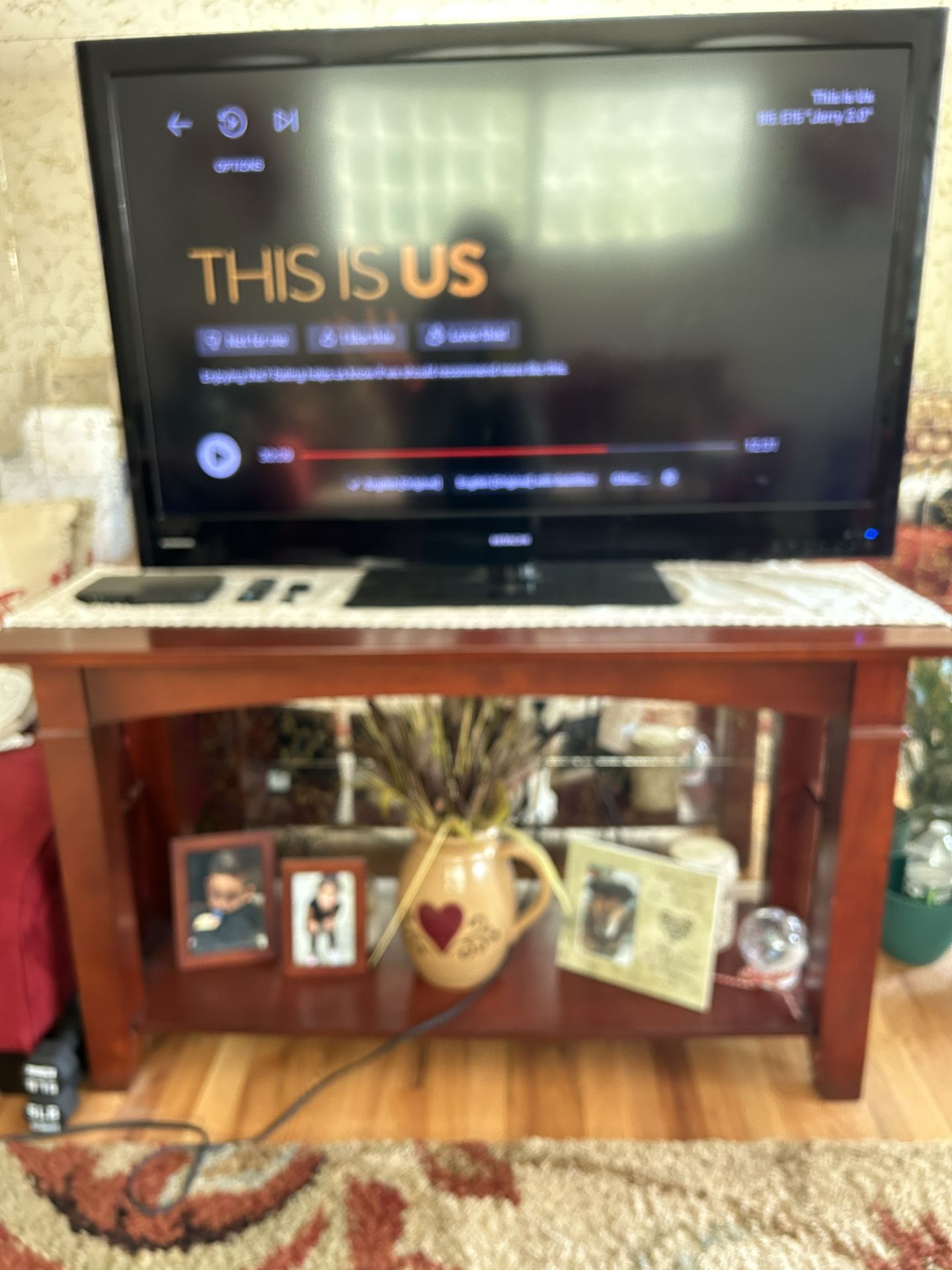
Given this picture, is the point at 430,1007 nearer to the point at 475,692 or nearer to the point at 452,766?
the point at 452,766

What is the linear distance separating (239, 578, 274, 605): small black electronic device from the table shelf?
0.59m

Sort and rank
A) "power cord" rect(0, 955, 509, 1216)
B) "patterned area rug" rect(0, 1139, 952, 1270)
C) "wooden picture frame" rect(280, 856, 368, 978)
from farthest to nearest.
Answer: "wooden picture frame" rect(280, 856, 368, 978) → "power cord" rect(0, 955, 509, 1216) → "patterned area rug" rect(0, 1139, 952, 1270)

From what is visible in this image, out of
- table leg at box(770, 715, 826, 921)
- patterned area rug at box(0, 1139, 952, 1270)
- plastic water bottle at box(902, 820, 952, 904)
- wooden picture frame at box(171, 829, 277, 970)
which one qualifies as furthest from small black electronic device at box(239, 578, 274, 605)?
plastic water bottle at box(902, 820, 952, 904)

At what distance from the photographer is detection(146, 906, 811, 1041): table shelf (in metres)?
1.30

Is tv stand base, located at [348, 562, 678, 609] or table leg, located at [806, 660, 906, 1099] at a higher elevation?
tv stand base, located at [348, 562, 678, 609]

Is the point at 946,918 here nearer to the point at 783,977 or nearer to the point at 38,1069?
the point at 783,977

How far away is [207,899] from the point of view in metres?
1.44

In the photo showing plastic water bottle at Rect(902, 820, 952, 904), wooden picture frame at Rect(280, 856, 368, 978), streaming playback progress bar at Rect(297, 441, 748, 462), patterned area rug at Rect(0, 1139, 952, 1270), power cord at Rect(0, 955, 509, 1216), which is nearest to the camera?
patterned area rug at Rect(0, 1139, 952, 1270)

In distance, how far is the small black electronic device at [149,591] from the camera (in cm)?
128

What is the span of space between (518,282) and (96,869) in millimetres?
970

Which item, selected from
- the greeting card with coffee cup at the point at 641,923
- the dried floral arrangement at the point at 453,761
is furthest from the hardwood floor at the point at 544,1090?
the dried floral arrangement at the point at 453,761

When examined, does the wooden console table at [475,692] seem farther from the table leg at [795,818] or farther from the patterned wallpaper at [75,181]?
the patterned wallpaper at [75,181]

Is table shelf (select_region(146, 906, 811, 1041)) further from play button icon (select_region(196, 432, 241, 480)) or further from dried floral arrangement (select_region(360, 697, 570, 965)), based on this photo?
play button icon (select_region(196, 432, 241, 480))

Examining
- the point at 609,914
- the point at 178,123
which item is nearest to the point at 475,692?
the point at 609,914
